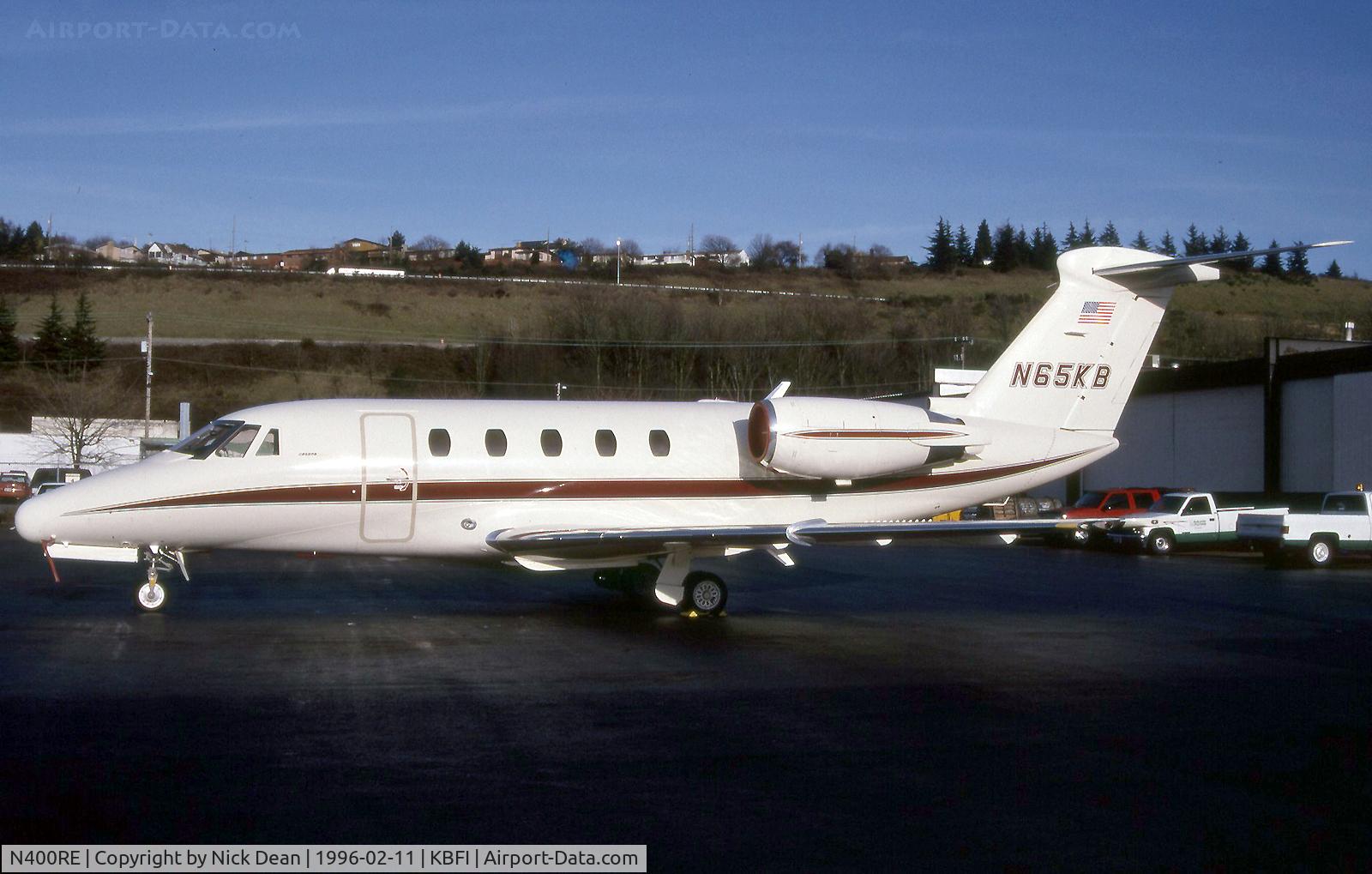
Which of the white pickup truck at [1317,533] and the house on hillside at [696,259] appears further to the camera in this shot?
the house on hillside at [696,259]

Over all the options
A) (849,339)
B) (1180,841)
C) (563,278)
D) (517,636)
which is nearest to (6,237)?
(563,278)

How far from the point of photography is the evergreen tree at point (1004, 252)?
402 ft

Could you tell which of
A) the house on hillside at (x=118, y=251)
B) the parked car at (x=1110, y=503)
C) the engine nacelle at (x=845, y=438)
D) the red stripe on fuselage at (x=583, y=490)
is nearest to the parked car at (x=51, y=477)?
the parked car at (x=1110, y=503)

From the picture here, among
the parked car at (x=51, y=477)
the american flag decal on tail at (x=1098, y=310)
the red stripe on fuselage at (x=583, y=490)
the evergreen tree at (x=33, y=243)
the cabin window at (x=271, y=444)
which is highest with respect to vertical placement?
the evergreen tree at (x=33, y=243)

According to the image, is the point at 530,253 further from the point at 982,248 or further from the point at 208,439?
the point at 208,439

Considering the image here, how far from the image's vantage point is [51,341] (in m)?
77.9

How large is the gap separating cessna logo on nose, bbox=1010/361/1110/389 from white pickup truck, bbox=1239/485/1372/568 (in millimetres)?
12279

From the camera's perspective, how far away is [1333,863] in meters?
6.27

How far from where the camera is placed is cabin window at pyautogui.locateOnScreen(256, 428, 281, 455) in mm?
16094

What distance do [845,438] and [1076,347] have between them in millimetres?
4204

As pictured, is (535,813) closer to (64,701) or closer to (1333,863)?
(1333,863)

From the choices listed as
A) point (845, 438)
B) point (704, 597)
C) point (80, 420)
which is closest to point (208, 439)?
point (704, 597)

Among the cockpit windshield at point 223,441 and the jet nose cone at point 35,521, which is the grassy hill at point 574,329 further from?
the jet nose cone at point 35,521

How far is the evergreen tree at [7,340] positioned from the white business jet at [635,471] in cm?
7229
